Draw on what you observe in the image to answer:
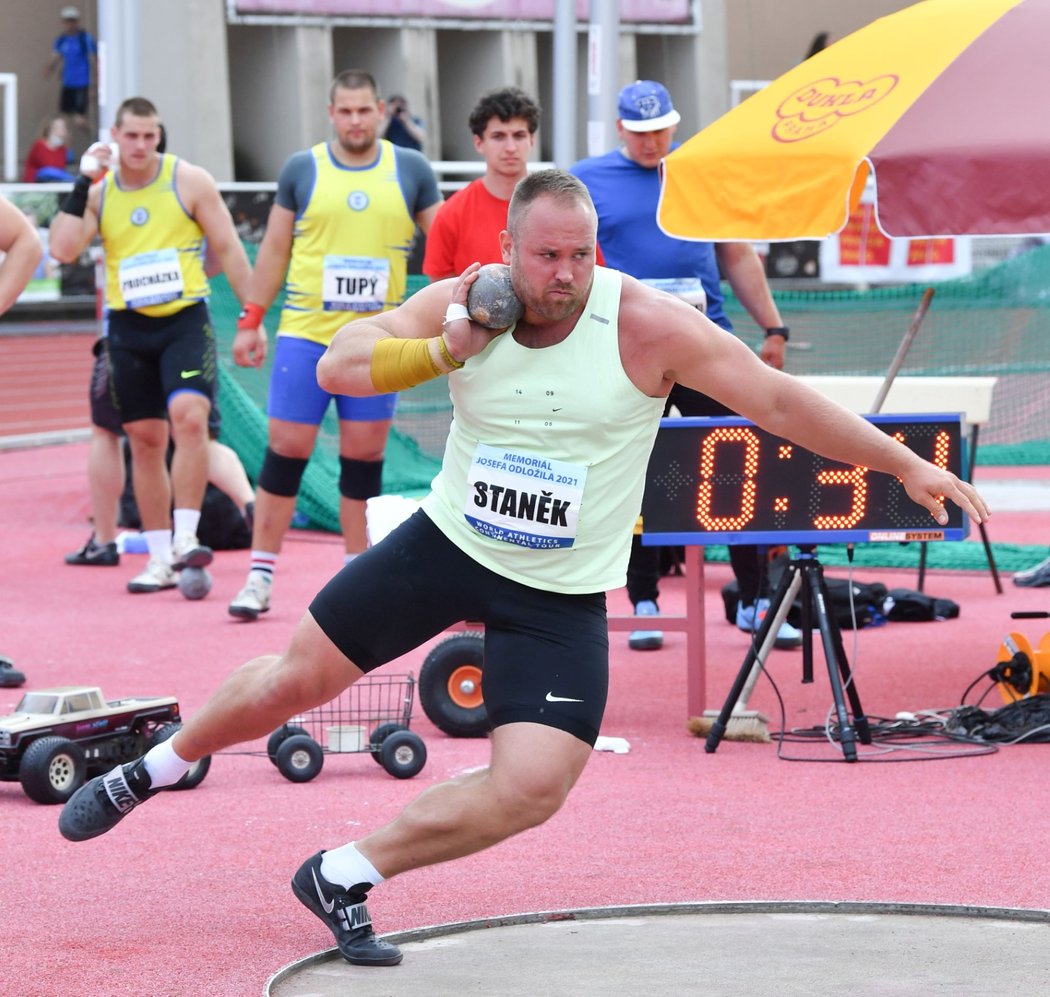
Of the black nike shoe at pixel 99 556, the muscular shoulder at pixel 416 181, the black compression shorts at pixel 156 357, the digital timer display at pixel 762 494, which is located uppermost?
the muscular shoulder at pixel 416 181

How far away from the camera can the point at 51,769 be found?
590 cm

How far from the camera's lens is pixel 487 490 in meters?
4.45

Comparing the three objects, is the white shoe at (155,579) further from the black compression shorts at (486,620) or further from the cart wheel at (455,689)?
the black compression shorts at (486,620)

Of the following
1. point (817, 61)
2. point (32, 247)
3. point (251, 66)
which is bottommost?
point (32, 247)

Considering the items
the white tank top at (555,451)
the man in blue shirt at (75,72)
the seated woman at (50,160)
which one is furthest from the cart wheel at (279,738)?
the man in blue shirt at (75,72)

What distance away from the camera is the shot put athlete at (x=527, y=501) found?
4301mm

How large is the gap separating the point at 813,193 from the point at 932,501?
8.46ft

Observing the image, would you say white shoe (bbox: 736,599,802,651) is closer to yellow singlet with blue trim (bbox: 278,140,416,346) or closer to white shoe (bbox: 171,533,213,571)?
yellow singlet with blue trim (bbox: 278,140,416,346)

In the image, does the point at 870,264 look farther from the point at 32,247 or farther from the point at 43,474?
the point at 32,247

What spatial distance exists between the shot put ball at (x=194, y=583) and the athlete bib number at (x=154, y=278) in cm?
141

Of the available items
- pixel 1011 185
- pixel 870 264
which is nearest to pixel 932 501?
pixel 1011 185

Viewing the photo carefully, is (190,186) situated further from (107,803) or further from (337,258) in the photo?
(107,803)

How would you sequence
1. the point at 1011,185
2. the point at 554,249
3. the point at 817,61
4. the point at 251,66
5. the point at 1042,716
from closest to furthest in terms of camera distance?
1. the point at 554,249
2. the point at 1011,185
3. the point at 1042,716
4. the point at 817,61
5. the point at 251,66

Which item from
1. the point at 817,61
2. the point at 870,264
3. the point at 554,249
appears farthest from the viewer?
the point at 870,264
